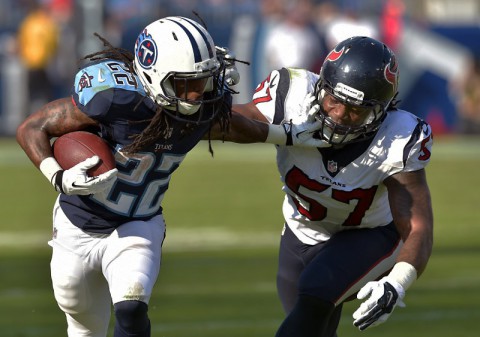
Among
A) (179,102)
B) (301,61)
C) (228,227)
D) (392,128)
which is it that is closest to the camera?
(179,102)

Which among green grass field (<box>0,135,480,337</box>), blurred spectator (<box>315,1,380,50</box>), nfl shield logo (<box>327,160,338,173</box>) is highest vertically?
nfl shield logo (<box>327,160,338,173</box>)

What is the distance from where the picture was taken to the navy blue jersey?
4625 millimetres

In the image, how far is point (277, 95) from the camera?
5.10 meters

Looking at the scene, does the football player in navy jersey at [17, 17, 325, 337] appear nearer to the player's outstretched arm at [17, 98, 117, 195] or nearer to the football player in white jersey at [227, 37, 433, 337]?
the player's outstretched arm at [17, 98, 117, 195]

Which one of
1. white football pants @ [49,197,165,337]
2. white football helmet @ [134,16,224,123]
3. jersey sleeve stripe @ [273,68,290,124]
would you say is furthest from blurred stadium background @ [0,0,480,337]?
white football helmet @ [134,16,224,123]

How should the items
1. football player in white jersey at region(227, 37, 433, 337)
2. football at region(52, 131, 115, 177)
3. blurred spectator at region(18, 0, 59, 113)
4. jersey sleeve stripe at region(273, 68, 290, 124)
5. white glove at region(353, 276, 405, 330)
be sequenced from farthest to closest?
blurred spectator at region(18, 0, 59, 113) → jersey sleeve stripe at region(273, 68, 290, 124) → football player in white jersey at region(227, 37, 433, 337) → football at region(52, 131, 115, 177) → white glove at region(353, 276, 405, 330)

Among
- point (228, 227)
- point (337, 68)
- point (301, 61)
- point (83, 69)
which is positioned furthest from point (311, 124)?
point (301, 61)

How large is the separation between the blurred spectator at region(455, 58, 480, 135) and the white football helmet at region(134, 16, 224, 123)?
13.3 meters

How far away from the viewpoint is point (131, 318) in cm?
446

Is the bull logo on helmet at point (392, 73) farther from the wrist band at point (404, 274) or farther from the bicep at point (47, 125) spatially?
the bicep at point (47, 125)

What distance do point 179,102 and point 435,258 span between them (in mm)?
4657

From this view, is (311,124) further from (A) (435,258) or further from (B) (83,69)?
(A) (435,258)

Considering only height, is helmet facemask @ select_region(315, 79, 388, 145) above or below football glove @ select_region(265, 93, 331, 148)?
above

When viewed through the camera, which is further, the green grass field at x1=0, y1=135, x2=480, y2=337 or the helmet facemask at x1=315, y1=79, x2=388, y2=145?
the green grass field at x1=0, y1=135, x2=480, y2=337
